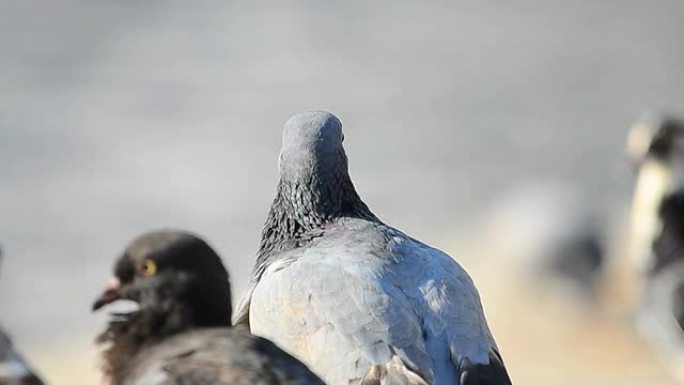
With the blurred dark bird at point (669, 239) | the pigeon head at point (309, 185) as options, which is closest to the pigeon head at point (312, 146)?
the pigeon head at point (309, 185)

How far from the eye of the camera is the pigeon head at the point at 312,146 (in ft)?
27.5

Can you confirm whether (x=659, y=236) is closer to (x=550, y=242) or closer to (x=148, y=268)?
(x=550, y=242)

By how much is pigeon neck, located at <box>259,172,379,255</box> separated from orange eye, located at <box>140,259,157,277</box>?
1923 mm

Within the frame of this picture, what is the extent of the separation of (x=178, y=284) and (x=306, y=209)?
210 cm

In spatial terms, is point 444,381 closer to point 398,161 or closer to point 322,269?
point 322,269

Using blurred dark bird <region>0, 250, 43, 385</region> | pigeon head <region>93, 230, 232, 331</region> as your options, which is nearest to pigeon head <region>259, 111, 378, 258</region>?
pigeon head <region>93, 230, 232, 331</region>

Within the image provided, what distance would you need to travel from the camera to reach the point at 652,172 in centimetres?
1388

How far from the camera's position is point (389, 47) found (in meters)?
27.4

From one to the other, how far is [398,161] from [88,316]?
5.87 meters

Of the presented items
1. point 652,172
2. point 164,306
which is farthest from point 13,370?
point 652,172

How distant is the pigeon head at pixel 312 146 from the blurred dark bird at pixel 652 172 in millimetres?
4929

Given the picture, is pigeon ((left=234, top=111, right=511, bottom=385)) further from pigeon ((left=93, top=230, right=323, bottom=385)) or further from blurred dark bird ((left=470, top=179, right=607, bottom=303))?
blurred dark bird ((left=470, top=179, right=607, bottom=303))

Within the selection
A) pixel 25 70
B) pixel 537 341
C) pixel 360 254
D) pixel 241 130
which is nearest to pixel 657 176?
pixel 537 341

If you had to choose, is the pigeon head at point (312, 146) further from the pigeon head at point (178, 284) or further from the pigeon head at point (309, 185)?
the pigeon head at point (178, 284)
